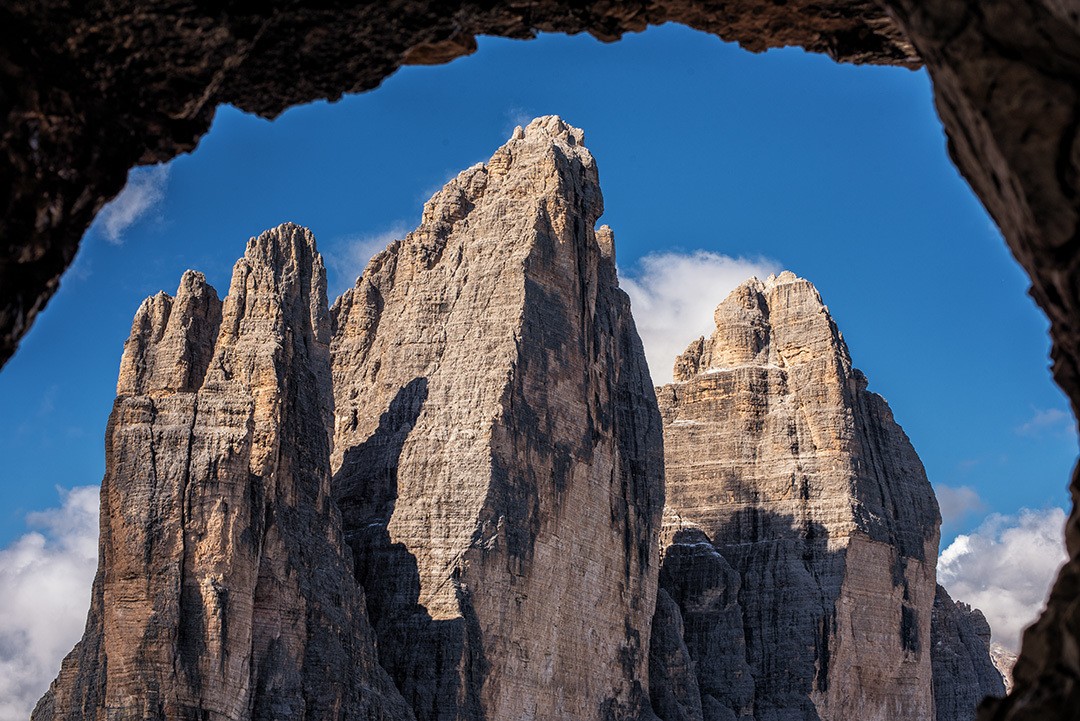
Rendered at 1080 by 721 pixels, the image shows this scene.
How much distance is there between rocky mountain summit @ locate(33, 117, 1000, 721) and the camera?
43719 millimetres

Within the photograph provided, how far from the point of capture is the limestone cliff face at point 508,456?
5481cm

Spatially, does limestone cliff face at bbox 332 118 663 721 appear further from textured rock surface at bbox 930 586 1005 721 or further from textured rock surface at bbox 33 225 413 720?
textured rock surface at bbox 930 586 1005 721

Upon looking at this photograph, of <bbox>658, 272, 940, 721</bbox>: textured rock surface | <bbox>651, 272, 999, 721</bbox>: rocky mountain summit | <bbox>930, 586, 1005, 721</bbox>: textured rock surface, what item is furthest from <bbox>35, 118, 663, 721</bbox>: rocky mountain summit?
<bbox>930, 586, 1005, 721</bbox>: textured rock surface

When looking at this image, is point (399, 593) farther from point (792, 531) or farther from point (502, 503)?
point (792, 531)

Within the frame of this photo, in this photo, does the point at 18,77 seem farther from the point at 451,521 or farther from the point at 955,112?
the point at 451,521

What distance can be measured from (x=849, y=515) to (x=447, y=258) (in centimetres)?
2462

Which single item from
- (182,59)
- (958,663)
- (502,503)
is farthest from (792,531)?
(182,59)

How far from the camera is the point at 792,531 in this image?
79.6 meters

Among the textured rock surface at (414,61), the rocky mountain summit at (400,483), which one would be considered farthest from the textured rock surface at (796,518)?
the textured rock surface at (414,61)

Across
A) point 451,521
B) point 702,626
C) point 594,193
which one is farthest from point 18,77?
point 702,626

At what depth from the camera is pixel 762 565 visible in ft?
262

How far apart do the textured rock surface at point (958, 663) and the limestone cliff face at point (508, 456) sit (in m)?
30.2

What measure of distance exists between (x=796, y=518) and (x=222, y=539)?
1654 inches

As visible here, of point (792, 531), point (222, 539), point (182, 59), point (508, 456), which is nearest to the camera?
point (182, 59)
